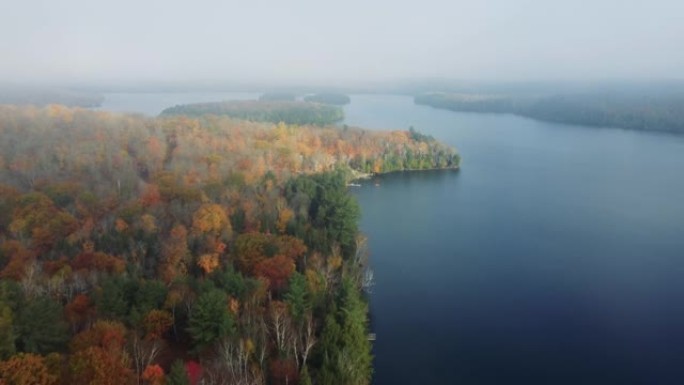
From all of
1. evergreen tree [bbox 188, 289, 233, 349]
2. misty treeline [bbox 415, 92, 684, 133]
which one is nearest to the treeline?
misty treeline [bbox 415, 92, 684, 133]

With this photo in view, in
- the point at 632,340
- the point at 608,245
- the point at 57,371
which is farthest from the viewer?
the point at 608,245

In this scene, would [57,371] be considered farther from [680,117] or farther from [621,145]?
[680,117]

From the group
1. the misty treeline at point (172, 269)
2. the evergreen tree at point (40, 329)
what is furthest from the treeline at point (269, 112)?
the evergreen tree at point (40, 329)

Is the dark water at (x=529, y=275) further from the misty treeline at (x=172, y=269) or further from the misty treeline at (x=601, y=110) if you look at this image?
the misty treeline at (x=601, y=110)

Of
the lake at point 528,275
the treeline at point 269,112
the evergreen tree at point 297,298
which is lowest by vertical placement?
the lake at point 528,275

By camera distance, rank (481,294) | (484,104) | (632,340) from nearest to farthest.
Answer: (632,340) → (481,294) → (484,104)

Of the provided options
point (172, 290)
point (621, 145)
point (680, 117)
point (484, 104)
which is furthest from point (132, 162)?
point (484, 104)

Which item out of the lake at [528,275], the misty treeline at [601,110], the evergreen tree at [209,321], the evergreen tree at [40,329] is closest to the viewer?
the evergreen tree at [40,329]
